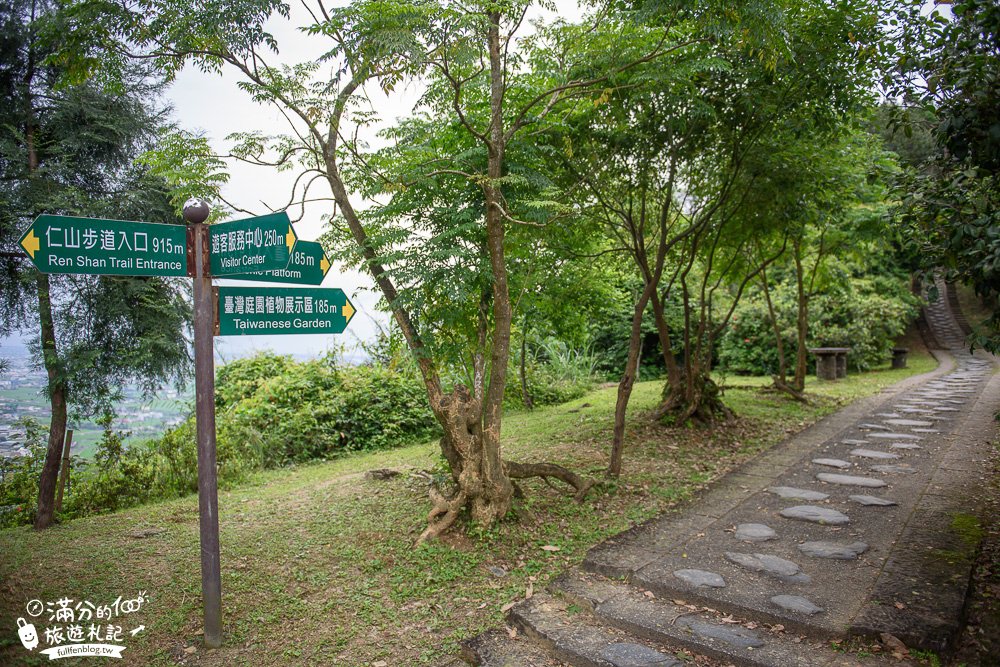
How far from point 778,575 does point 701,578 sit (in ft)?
1.58

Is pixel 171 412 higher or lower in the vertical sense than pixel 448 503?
higher

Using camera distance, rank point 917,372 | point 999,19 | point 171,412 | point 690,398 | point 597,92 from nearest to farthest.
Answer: point 999,19 < point 597,92 < point 171,412 < point 690,398 < point 917,372

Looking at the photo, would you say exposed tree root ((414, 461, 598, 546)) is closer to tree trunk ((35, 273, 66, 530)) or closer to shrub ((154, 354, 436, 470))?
tree trunk ((35, 273, 66, 530))

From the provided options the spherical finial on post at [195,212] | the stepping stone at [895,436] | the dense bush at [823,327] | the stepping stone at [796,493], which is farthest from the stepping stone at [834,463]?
the dense bush at [823,327]

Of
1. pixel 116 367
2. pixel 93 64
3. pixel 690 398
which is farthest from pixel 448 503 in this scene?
pixel 690 398

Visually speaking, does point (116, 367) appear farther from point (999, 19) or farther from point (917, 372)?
point (917, 372)

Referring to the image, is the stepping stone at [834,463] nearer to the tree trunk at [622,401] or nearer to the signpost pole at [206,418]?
the tree trunk at [622,401]

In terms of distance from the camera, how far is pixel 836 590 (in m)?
3.64

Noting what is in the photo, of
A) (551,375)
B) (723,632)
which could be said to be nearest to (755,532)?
(723,632)

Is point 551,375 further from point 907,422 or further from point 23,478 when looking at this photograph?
point 23,478

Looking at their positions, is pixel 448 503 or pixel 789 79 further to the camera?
pixel 789 79

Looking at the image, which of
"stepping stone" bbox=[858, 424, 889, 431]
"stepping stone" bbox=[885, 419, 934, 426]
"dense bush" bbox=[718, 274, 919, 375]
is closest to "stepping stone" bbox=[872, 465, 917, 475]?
"stepping stone" bbox=[858, 424, 889, 431]

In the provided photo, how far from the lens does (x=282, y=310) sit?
3.70 metres

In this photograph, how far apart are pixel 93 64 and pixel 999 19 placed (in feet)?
17.9
